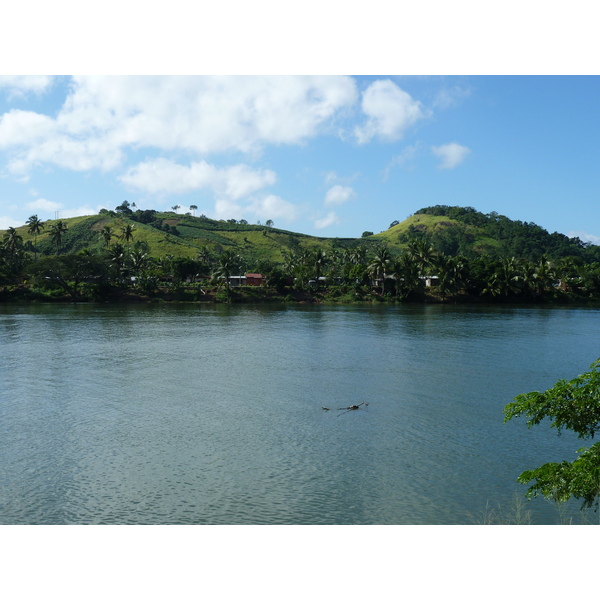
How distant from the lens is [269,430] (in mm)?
25453

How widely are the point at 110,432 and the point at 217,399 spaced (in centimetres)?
755

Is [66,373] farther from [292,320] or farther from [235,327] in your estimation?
[292,320]

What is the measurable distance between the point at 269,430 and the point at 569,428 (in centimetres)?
1687

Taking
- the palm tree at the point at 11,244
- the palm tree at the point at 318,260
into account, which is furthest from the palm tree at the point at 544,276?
the palm tree at the point at 11,244

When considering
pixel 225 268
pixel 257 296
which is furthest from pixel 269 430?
pixel 257 296

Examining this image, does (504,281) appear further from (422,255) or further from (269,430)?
(269,430)

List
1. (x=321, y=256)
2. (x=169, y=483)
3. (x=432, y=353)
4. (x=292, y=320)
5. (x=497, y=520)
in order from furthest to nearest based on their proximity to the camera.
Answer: (x=321, y=256)
(x=292, y=320)
(x=432, y=353)
(x=169, y=483)
(x=497, y=520)

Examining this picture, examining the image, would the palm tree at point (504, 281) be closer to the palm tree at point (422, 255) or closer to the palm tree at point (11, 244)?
the palm tree at point (422, 255)

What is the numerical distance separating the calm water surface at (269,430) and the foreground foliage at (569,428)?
7141 mm

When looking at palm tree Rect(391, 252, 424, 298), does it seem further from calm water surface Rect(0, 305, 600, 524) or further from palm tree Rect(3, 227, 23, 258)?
palm tree Rect(3, 227, 23, 258)

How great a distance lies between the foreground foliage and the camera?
9.71m

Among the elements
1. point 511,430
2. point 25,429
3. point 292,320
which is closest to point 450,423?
point 511,430

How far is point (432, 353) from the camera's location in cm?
4772

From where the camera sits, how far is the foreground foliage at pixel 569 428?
971 cm
